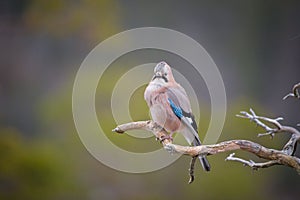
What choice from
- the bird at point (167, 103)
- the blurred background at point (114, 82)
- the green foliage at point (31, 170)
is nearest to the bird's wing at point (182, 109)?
the bird at point (167, 103)

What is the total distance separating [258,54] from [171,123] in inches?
47.3

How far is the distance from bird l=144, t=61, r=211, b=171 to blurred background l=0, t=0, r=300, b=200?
3.18 feet

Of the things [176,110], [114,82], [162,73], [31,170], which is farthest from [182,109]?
[31,170]

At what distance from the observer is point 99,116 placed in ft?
8.36

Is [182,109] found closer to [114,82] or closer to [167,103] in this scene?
[167,103]

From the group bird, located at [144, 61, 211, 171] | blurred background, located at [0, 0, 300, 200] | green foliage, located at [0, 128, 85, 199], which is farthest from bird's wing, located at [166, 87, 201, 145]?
green foliage, located at [0, 128, 85, 199]

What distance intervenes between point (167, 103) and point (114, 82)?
1.12 m

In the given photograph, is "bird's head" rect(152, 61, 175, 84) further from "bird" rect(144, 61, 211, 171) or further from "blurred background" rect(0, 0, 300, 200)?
"blurred background" rect(0, 0, 300, 200)

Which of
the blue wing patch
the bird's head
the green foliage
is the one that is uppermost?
the green foliage

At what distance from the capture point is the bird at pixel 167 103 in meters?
1.46

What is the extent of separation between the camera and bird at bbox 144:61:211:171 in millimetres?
1462

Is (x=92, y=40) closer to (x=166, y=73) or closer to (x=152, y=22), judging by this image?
(x=152, y=22)

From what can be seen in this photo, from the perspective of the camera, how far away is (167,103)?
1.48 m

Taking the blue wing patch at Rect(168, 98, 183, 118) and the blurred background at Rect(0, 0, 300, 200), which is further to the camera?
the blurred background at Rect(0, 0, 300, 200)
